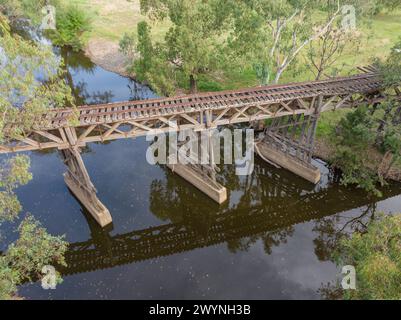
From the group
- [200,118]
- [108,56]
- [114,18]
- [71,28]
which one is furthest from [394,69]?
[114,18]

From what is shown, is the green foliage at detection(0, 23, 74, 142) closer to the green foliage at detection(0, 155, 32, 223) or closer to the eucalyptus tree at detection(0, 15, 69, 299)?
the eucalyptus tree at detection(0, 15, 69, 299)

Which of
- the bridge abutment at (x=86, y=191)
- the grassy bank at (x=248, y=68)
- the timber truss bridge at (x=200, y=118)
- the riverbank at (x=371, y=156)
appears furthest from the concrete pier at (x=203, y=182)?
the grassy bank at (x=248, y=68)

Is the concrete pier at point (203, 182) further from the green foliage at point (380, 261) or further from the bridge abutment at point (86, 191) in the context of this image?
the green foliage at point (380, 261)

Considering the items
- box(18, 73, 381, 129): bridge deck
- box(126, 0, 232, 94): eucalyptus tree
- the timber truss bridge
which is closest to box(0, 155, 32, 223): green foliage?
the timber truss bridge

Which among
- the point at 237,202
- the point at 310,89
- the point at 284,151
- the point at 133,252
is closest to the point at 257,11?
the point at 310,89

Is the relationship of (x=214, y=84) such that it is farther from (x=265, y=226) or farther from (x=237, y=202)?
(x=265, y=226)
